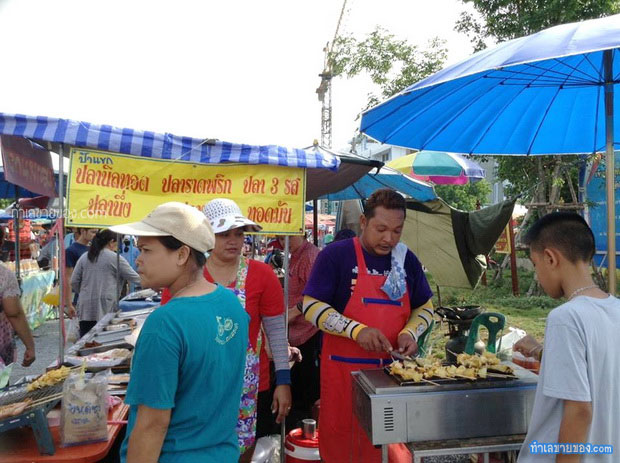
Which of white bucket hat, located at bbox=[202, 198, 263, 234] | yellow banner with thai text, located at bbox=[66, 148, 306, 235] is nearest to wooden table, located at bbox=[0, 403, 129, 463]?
white bucket hat, located at bbox=[202, 198, 263, 234]

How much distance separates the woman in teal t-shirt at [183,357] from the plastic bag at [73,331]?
5.14 metres

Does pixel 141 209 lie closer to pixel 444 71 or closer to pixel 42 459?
pixel 42 459

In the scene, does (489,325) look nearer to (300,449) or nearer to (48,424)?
(300,449)

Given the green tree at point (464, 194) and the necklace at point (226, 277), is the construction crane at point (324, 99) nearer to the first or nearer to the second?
the green tree at point (464, 194)

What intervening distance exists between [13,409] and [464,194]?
2200cm

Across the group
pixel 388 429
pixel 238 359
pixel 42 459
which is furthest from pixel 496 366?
pixel 42 459

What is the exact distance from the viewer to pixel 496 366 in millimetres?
2340

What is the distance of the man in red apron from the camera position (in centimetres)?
266

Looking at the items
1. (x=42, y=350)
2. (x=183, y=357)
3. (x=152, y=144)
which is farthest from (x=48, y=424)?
(x=42, y=350)

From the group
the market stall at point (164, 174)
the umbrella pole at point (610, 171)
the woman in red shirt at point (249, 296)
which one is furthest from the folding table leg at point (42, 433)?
the umbrella pole at point (610, 171)

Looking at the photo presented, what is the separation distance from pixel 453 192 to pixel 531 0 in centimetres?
1428

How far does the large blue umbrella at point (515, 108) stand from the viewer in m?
2.54

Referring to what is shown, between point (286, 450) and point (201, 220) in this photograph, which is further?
point (286, 450)

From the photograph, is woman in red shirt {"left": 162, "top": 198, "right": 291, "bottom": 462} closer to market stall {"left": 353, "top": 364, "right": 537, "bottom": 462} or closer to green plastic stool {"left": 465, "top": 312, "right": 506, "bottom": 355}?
market stall {"left": 353, "top": 364, "right": 537, "bottom": 462}
